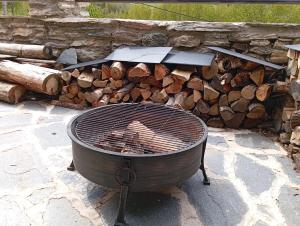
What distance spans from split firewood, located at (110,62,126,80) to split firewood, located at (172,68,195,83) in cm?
58

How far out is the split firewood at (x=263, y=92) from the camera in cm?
333

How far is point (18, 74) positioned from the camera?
407 centimetres

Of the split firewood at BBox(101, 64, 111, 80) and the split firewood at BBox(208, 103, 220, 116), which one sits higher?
the split firewood at BBox(101, 64, 111, 80)

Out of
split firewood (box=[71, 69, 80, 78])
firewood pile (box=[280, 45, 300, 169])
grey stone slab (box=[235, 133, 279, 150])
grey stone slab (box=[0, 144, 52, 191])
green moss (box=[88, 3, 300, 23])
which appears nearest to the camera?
grey stone slab (box=[0, 144, 52, 191])

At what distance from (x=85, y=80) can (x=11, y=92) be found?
3.10ft

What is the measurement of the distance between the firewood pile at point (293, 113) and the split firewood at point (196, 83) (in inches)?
33.9

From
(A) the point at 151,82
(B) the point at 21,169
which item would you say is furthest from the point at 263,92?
(B) the point at 21,169

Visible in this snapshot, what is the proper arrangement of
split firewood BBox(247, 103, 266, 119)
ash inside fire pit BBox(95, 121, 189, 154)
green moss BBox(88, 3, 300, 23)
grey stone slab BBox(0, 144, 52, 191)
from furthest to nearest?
green moss BBox(88, 3, 300, 23), split firewood BBox(247, 103, 266, 119), grey stone slab BBox(0, 144, 52, 191), ash inside fire pit BBox(95, 121, 189, 154)

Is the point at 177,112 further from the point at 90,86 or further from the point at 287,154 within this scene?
the point at 90,86

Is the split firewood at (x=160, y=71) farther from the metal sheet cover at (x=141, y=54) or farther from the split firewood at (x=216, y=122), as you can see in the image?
the split firewood at (x=216, y=122)

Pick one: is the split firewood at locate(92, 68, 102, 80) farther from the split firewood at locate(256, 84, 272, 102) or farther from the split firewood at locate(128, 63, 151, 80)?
the split firewood at locate(256, 84, 272, 102)

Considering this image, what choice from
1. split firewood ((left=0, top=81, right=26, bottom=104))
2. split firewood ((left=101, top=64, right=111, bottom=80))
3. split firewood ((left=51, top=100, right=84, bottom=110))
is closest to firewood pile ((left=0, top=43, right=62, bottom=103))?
split firewood ((left=0, top=81, right=26, bottom=104))

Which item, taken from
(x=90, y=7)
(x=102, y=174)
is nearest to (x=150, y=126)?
(x=102, y=174)

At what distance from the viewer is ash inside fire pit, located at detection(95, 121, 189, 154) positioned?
7.57 ft
